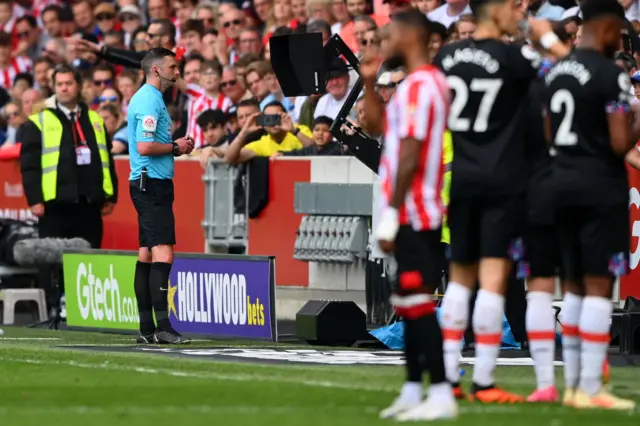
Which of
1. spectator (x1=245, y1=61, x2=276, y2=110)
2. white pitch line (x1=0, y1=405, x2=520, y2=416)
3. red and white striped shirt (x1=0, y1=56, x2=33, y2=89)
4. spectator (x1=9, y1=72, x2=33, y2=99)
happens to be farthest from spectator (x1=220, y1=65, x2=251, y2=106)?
white pitch line (x1=0, y1=405, x2=520, y2=416)

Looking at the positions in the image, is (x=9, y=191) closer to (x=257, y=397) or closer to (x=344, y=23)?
(x=344, y=23)

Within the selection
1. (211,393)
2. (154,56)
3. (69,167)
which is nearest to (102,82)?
(69,167)

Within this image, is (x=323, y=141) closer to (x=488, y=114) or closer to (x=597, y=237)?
(x=488, y=114)

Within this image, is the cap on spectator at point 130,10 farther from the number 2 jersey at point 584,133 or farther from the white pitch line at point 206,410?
the white pitch line at point 206,410

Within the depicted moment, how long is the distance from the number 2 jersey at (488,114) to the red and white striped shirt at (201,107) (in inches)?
426

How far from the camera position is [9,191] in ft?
70.4

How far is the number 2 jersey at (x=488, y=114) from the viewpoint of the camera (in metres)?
9.02

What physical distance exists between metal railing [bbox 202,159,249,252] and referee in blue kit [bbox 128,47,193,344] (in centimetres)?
444

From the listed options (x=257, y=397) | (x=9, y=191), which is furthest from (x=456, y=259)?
(x=9, y=191)

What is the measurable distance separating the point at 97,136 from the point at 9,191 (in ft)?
14.9

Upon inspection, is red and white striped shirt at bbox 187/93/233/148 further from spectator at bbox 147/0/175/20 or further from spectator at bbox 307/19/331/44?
spectator at bbox 147/0/175/20

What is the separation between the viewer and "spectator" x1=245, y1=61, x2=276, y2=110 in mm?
19109

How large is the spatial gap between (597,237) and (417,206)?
1191 millimetres

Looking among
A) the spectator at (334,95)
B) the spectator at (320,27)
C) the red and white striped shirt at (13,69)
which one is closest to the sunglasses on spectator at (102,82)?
the red and white striped shirt at (13,69)
